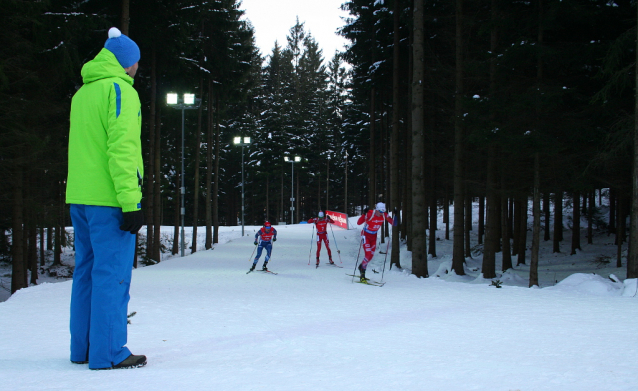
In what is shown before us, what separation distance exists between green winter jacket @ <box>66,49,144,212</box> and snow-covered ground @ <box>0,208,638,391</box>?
1338mm

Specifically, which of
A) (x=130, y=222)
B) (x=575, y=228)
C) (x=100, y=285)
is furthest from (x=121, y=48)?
(x=575, y=228)

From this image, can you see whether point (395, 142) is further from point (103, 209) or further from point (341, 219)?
point (341, 219)

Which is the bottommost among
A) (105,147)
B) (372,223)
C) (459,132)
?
(372,223)

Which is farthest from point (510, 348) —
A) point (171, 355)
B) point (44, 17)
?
point (44, 17)

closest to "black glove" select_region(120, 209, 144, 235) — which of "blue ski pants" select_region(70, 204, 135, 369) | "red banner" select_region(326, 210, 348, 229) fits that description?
"blue ski pants" select_region(70, 204, 135, 369)

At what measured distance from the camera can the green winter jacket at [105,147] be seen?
3.33 meters

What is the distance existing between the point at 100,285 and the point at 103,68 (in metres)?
1.75

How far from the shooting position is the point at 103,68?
357cm

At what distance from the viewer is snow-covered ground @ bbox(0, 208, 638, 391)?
327cm

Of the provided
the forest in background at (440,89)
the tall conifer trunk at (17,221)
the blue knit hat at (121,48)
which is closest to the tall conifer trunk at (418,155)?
the forest in background at (440,89)

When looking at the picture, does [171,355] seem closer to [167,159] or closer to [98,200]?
[98,200]

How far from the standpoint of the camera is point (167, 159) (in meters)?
29.1

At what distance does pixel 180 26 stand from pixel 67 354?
15823 mm

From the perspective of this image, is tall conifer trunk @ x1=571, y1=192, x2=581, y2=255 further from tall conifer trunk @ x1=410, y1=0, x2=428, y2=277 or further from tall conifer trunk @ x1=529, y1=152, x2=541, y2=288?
tall conifer trunk @ x1=410, y1=0, x2=428, y2=277
